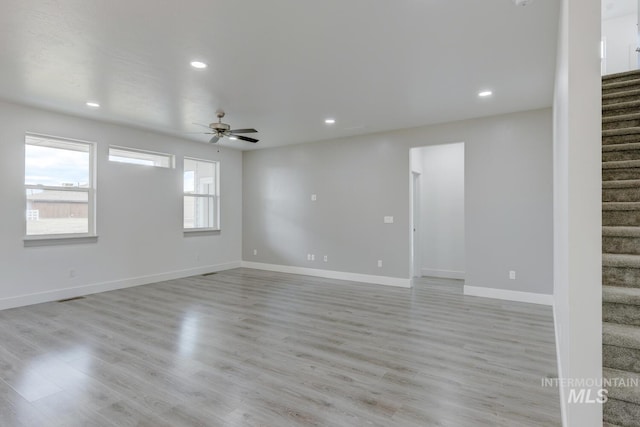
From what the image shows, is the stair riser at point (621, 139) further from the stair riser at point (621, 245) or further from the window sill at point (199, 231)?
the window sill at point (199, 231)

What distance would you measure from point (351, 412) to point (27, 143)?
565cm

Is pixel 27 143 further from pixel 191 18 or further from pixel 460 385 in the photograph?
pixel 460 385

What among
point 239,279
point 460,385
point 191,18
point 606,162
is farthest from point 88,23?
point 239,279

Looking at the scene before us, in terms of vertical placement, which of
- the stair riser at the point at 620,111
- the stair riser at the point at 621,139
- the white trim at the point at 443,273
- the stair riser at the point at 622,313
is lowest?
the white trim at the point at 443,273

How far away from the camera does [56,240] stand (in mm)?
5129

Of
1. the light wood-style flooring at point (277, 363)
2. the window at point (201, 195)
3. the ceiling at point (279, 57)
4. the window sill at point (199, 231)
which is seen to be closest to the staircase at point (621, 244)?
the light wood-style flooring at point (277, 363)

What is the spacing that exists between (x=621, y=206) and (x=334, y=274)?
484 cm

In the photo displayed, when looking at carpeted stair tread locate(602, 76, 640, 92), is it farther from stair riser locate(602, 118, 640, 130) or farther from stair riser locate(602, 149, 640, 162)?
stair riser locate(602, 149, 640, 162)

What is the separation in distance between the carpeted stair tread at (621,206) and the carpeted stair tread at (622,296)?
790 millimetres

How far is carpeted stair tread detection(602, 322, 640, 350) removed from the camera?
1.88 m

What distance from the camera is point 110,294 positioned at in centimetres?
546

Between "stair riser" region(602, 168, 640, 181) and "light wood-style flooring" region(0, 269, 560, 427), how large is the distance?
1.68m

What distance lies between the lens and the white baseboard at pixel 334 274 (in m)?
6.15

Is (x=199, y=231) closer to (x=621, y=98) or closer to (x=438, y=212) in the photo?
(x=438, y=212)
